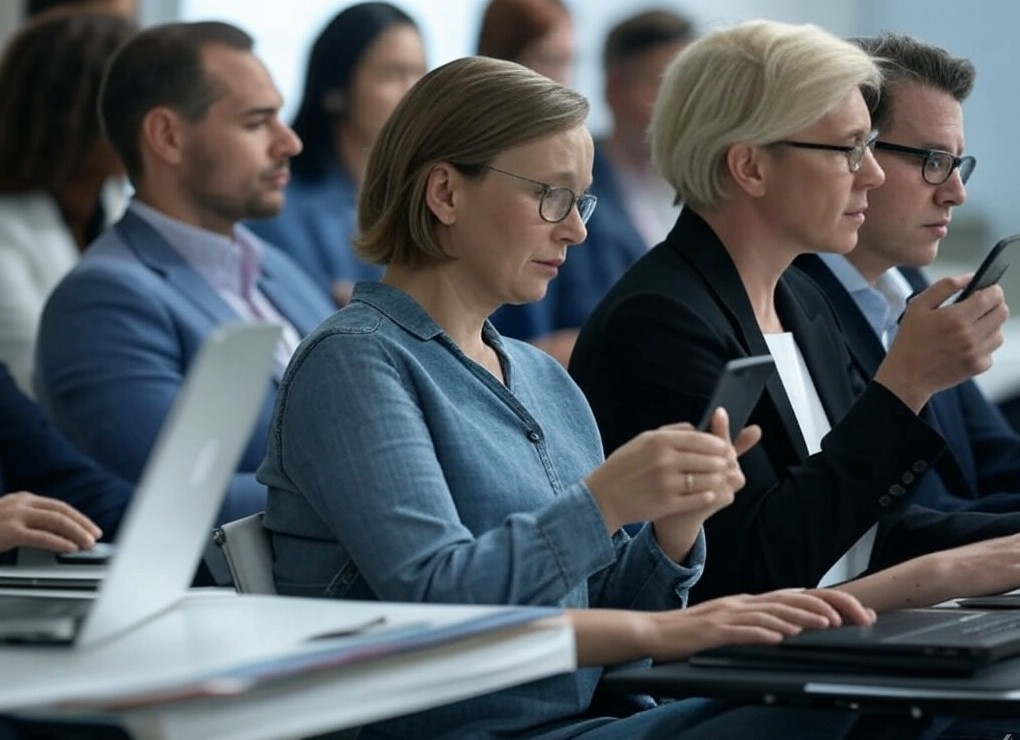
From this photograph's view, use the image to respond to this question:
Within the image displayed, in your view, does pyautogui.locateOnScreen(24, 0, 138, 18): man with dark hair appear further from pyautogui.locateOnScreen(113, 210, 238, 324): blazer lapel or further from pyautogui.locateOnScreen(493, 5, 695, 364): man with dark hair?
pyautogui.locateOnScreen(113, 210, 238, 324): blazer lapel

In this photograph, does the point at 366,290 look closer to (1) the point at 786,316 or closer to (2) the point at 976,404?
(1) the point at 786,316

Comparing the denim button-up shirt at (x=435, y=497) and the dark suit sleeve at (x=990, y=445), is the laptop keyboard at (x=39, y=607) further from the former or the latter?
the dark suit sleeve at (x=990, y=445)

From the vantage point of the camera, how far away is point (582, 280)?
4250 mm

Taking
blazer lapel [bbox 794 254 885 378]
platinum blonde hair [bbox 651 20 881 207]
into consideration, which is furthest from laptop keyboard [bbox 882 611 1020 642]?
blazer lapel [bbox 794 254 885 378]

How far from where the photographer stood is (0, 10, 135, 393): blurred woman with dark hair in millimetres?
3691

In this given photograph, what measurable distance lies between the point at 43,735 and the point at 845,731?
2.21 feet

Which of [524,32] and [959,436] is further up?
[524,32]

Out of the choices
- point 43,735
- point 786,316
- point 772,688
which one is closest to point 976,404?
point 786,316

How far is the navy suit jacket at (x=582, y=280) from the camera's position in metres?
4.18

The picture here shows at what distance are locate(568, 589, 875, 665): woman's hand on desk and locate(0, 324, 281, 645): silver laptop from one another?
0.39m

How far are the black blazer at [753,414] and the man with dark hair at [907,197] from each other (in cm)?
24

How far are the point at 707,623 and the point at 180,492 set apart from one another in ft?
1.64

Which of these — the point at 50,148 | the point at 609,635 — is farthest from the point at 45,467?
the point at 50,148

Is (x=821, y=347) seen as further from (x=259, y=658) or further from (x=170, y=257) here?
(x=259, y=658)
